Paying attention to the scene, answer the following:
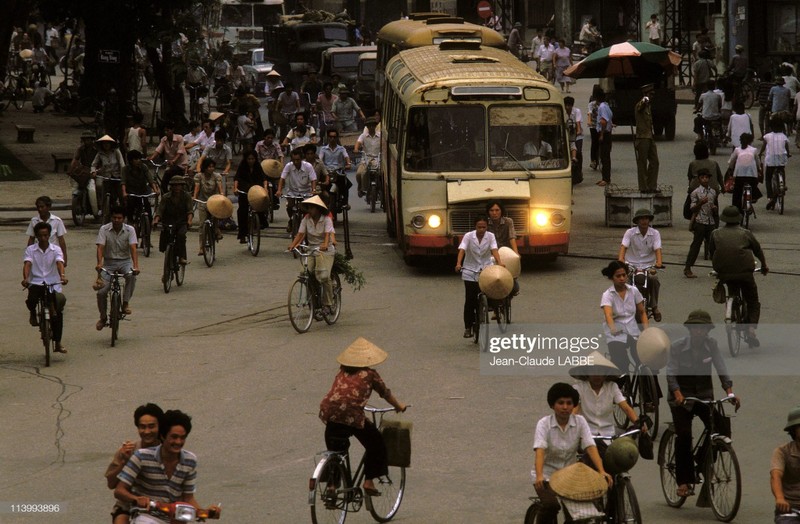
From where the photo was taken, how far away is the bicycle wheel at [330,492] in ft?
33.7

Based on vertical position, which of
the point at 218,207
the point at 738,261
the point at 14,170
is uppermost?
the point at 14,170

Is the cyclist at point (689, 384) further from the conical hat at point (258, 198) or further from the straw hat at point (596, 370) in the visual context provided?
the conical hat at point (258, 198)

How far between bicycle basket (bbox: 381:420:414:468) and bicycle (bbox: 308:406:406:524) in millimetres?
185

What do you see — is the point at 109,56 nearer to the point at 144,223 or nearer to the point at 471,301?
the point at 144,223

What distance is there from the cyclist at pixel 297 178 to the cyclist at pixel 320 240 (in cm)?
566

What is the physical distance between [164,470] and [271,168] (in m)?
16.6

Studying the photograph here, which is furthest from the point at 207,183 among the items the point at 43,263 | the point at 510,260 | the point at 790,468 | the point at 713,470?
the point at 790,468

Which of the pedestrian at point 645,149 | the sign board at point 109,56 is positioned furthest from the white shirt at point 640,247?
the sign board at point 109,56

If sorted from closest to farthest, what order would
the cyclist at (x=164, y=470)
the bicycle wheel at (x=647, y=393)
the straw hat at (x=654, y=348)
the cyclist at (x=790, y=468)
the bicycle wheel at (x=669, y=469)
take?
the cyclist at (x=164, y=470) < the cyclist at (x=790, y=468) < the bicycle wheel at (x=669, y=469) < the straw hat at (x=654, y=348) < the bicycle wheel at (x=647, y=393)

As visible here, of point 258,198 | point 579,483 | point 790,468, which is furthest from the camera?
point 258,198

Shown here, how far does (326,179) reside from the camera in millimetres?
24625

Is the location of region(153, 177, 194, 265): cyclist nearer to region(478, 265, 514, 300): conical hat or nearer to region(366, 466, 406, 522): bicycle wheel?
region(478, 265, 514, 300): conical hat

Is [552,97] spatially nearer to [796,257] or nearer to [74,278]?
[796,257]

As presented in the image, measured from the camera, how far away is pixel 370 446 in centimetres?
1079
